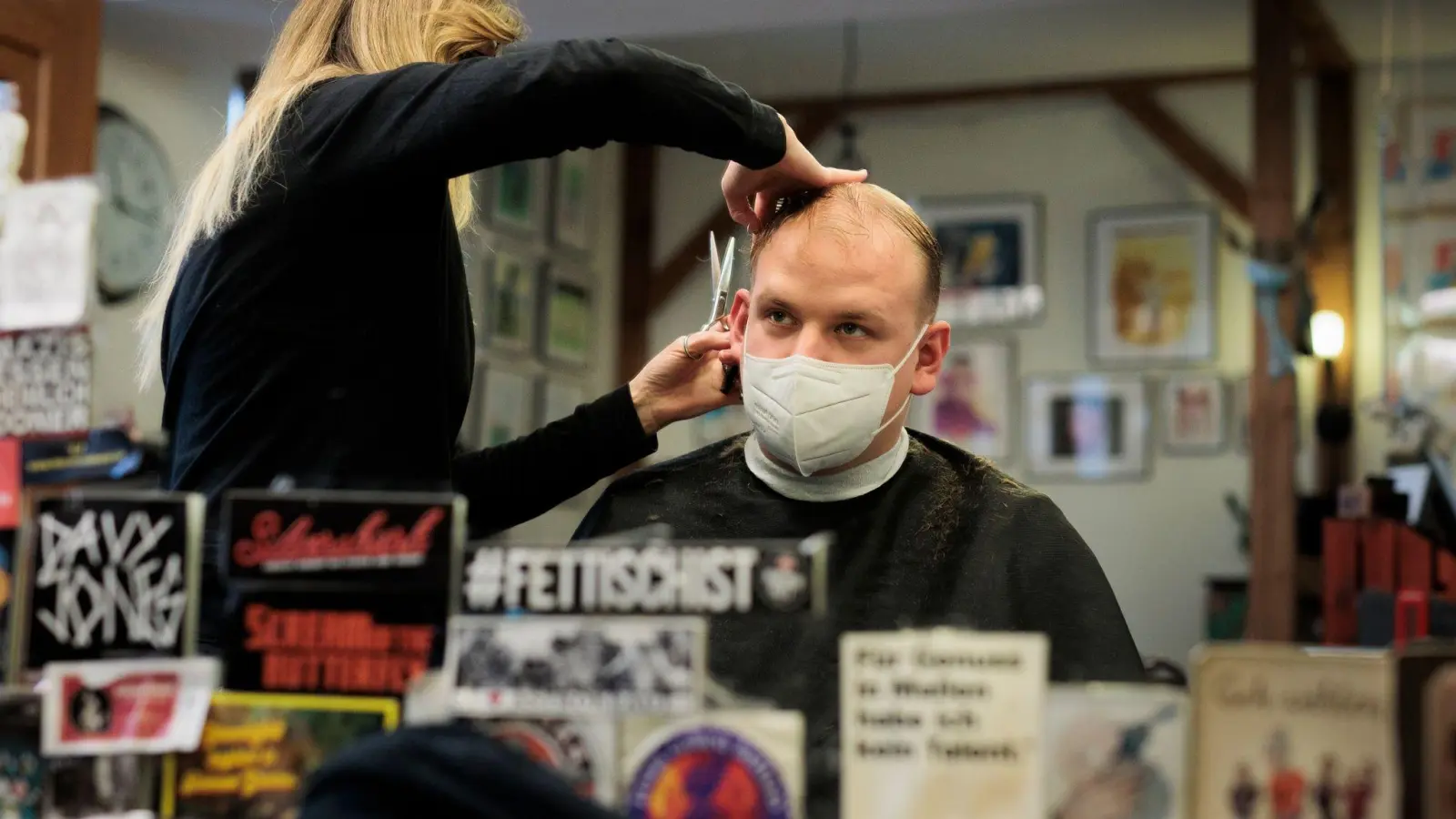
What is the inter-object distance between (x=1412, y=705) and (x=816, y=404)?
102cm

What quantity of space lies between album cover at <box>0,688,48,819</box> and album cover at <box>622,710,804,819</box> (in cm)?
38

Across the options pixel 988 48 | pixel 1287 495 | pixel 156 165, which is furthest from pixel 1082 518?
pixel 156 165

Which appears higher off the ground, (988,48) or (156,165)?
(988,48)

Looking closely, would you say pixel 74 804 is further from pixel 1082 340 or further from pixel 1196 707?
pixel 1082 340

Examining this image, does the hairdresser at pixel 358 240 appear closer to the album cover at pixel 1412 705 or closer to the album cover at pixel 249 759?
the album cover at pixel 249 759

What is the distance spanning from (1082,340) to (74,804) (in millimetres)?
7546

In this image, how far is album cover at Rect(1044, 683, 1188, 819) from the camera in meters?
0.87

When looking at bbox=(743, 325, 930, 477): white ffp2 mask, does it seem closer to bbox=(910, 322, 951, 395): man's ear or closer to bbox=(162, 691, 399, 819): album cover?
bbox=(910, 322, 951, 395): man's ear

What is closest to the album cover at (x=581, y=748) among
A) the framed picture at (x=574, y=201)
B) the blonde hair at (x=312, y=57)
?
the blonde hair at (x=312, y=57)

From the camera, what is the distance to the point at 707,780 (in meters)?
0.89

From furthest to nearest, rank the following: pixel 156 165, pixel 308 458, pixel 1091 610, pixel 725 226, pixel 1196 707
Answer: pixel 725 226, pixel 156 165, pixel 1091 610, pixel 308 458, pixel 1196 707

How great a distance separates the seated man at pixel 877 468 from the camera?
1.82m

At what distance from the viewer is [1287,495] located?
646 cm

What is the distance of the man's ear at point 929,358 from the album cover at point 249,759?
1159 millimetres
